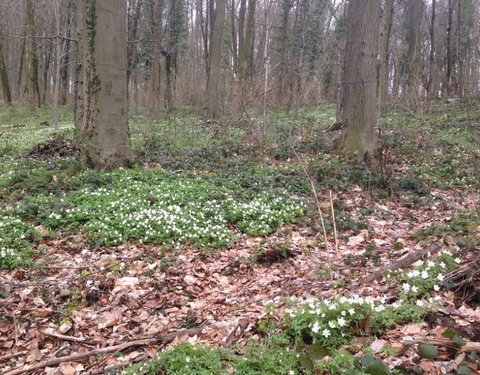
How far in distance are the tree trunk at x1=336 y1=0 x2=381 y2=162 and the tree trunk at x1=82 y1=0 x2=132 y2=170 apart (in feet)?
17.9

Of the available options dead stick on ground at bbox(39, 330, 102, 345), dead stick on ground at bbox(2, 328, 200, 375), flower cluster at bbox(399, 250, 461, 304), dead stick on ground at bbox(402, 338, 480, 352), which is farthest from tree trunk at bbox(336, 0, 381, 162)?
dead stick on ground at bbox(39, 330, 102, 345)

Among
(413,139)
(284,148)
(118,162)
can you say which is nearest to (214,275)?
(118,162)

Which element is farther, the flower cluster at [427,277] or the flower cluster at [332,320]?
the flower cluster at [427,277]

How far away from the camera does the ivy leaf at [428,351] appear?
238cm

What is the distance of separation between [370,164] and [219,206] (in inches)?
178

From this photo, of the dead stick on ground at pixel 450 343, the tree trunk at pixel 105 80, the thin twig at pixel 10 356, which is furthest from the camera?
the tree trunk at pixel 105 80

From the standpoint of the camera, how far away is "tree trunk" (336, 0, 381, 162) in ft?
32.1

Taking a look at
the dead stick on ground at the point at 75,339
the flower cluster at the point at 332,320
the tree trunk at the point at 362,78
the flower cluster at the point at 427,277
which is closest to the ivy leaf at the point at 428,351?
the flower cluster at the point at 332,320

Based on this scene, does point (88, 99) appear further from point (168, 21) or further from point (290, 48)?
point (168, 21)

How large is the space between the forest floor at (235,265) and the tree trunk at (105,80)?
0.69 metres

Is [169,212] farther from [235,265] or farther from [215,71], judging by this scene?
[215,71]

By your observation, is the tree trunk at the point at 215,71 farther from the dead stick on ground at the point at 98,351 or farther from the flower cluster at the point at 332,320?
the flower cluster at the point at 332,320

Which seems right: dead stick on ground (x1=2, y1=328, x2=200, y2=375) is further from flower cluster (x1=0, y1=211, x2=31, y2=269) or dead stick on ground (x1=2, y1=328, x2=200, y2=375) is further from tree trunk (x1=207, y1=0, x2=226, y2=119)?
tree trunk (x1=207, y1=0, x2=226, y2=119)

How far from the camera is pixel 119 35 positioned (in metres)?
8.38
